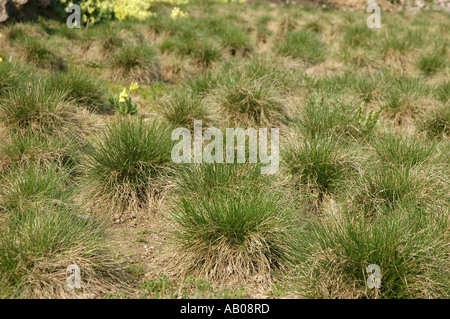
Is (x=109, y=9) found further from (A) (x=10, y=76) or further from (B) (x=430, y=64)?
(B) (x=430, y=64)

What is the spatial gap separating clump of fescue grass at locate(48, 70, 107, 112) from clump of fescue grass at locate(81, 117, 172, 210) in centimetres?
150

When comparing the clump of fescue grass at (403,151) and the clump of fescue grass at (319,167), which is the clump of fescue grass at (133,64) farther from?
the clump of fescue grass at (403,151)

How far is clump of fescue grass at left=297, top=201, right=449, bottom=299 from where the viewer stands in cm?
265

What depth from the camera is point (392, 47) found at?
802cm

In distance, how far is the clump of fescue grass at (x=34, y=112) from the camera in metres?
4.49

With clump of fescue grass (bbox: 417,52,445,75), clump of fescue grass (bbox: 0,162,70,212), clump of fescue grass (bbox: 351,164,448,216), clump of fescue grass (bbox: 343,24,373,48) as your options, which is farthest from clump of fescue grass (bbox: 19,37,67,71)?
clump of fescue grass (bbox: 417,52,445,75)

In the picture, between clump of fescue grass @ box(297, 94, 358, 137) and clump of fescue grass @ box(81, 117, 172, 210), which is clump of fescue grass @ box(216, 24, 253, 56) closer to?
clump of fescue grass @ box(297, 94, 358, 137)

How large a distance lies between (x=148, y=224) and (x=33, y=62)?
408 centimetres

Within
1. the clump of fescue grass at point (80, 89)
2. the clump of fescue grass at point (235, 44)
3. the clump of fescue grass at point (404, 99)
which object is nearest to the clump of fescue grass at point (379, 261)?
the clump of fescue grass at point (404, 99)

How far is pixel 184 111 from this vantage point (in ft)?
16.8

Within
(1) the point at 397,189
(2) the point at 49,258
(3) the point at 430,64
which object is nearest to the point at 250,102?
(1) the point at 397,189

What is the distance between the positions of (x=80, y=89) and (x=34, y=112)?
963 millimetres

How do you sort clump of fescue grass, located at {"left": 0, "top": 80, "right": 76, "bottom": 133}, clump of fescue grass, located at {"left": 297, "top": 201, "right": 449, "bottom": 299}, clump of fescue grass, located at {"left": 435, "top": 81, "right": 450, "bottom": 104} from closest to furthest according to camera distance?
clump of fescue grass, located at {"left": 297, "top": 201, "right": 449, "bottom": 299}, clump of fescue grass, located at {"left": 0, "top": 80, "right": 76, "bottom": 133}, clump of fescue grass, located at {"left": 435, "top": 81, "right": 450, "bottom": 104}
